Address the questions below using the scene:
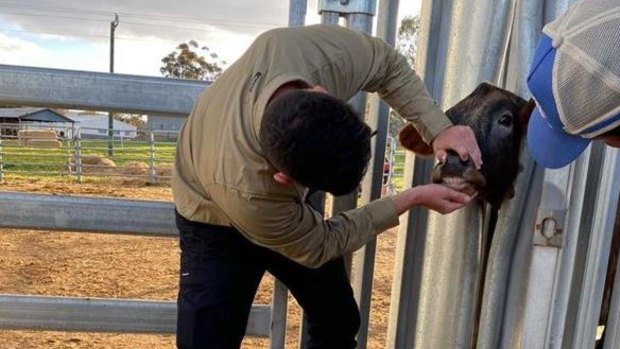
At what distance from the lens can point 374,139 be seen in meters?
1.67

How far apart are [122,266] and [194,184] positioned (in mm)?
6739

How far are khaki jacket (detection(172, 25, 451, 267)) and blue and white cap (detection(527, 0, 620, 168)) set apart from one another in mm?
401

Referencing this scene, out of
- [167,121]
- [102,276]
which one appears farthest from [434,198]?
[167,121]

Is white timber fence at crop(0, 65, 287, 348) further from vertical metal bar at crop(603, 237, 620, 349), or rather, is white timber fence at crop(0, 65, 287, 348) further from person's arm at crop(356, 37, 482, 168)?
vertical metal bar at crop(603, 237, 620, 349)

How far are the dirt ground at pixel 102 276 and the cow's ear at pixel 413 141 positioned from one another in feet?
11.6

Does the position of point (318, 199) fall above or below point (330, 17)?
below

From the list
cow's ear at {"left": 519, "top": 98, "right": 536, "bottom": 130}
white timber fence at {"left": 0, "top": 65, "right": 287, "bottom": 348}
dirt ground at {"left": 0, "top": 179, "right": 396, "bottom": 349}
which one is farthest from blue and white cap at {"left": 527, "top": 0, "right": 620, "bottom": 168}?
dirt ground at {"left": 0, "top": 179, "right": 396, "bottom": 349}

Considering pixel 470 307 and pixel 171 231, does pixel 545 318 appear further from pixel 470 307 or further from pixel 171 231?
pixel 171 231

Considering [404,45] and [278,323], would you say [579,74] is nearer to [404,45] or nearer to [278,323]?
[278,323]

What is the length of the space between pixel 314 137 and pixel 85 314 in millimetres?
889

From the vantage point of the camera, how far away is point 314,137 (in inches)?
55.0

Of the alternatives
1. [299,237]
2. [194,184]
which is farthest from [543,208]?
[194,184]

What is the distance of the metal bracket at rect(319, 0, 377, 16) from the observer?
5.34 feet

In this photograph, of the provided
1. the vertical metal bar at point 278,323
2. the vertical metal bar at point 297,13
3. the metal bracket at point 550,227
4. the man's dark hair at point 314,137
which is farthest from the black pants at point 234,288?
the metal bracket at point 550,227
